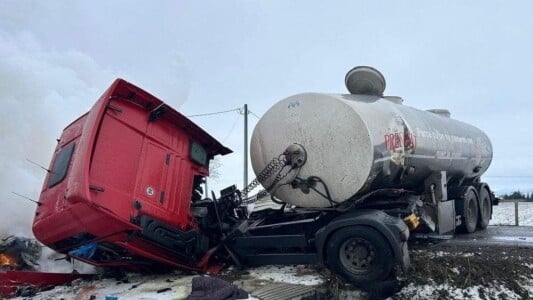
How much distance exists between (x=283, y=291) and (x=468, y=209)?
18.9ft

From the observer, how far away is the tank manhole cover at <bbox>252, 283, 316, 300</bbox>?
488 cm

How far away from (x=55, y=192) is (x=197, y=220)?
1826 millimetres

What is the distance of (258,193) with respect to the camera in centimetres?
692

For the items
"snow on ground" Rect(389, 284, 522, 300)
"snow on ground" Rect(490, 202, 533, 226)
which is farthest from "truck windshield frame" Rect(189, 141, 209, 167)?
"snow on ground" Rect(490, 202, 533, 226)

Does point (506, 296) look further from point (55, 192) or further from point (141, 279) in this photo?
point (55, 192)

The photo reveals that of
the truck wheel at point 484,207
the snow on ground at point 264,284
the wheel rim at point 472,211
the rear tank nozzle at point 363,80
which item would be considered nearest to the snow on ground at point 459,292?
the snow on ground at point 264,284

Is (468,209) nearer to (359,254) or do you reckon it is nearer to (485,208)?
(485,208)

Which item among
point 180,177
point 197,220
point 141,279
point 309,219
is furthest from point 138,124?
point 309,219

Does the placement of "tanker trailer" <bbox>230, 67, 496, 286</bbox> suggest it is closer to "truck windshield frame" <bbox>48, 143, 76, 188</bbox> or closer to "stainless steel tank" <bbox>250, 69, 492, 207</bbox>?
"stainless steel tank" <bbox>250, 69, 492, 207</bbox>

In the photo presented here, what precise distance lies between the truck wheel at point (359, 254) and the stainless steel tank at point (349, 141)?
0.60 metres

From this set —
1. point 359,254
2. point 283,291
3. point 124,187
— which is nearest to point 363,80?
point 359,254

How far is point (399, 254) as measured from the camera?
522 cm

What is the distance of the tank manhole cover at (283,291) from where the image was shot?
4.88 m

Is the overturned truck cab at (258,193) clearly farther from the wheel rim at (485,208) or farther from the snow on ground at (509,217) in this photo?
the snow on ground at (509,217)
